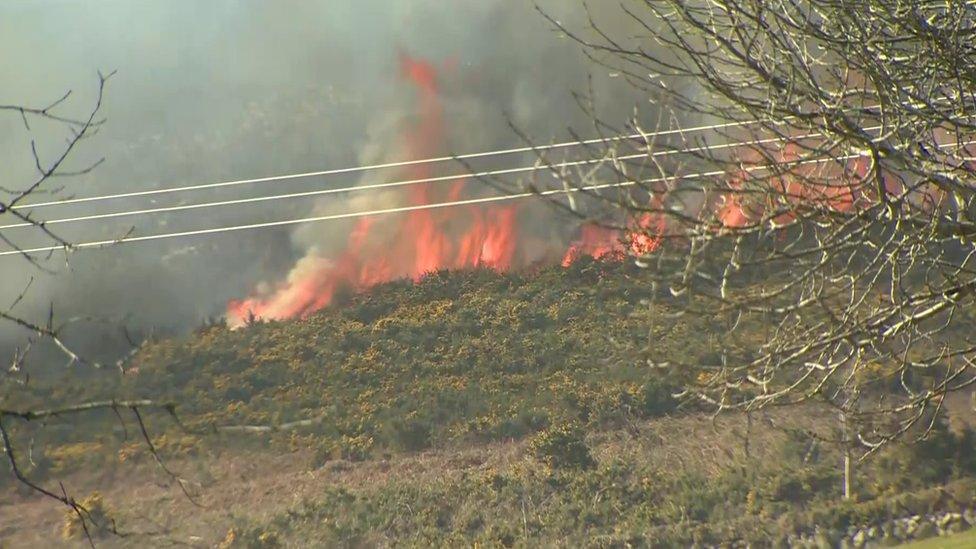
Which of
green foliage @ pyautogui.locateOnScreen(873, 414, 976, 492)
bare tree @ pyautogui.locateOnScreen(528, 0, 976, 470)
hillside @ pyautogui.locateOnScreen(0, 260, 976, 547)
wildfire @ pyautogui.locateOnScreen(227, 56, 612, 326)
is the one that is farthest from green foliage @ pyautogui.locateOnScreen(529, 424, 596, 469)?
bare tree @ pyautogui.locateOnScreen(528, 0, 976, 470)

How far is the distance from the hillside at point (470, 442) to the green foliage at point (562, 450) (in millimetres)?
23

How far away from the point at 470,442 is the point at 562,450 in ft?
3.55

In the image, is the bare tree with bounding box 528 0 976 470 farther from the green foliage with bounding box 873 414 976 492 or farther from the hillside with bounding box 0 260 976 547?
the green foliage with bounding box 873 414 976 492

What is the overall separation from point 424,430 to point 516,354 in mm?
1693

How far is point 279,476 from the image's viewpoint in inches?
447

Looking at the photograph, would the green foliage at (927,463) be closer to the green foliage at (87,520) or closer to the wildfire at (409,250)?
the wildfire at (409,250)

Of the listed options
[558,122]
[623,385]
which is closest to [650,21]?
[558,122]

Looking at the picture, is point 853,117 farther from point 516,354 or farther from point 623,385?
point 516,354

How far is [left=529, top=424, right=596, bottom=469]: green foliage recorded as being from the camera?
11016mm

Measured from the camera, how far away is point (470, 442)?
11.7m

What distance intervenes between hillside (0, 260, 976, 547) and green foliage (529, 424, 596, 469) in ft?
0.08

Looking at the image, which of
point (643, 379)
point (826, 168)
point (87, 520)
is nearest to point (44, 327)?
point (826, 168)

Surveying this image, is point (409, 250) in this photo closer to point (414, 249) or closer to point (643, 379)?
point (414, 249)

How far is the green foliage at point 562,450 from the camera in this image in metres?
11.0
